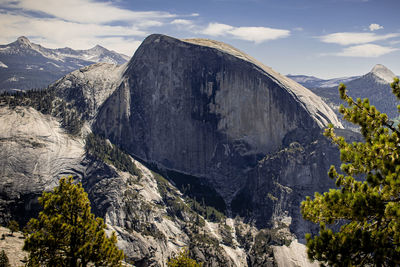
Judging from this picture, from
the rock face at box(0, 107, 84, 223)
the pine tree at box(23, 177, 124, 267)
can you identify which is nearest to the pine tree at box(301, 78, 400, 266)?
the pine tree at box(23, 177, 124, 267)

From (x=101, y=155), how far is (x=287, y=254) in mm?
115229

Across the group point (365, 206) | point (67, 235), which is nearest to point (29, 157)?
point (67, 235)

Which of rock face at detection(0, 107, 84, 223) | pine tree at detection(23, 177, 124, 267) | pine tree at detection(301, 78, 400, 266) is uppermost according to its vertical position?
pine tree at detection(301, 78, 400, 266)

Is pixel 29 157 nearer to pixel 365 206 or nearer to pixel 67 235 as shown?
pixel 67 235

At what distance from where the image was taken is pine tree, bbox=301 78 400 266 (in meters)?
Answer: 19.8

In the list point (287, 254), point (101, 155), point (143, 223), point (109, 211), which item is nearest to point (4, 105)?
point (101, 155)

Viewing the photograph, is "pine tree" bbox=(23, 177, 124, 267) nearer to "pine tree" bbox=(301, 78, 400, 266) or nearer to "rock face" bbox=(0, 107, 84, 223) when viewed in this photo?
"pine tree" bbox=(301, 78, 400, 266)

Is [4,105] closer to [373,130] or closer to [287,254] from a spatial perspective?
[287,254]

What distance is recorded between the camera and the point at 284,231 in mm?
177000

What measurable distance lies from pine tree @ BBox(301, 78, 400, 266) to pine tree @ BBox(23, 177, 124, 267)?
839 inches

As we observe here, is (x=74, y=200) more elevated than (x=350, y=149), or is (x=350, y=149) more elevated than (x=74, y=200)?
(x=350, y=149)

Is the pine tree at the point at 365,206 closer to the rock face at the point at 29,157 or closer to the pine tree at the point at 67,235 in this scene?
the pine tree at the point at 67,235

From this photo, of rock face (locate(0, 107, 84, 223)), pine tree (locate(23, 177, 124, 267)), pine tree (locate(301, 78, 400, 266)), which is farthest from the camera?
rock face (locate(0, 107, 84, 223))

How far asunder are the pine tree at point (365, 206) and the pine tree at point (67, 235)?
21300 millimetres
